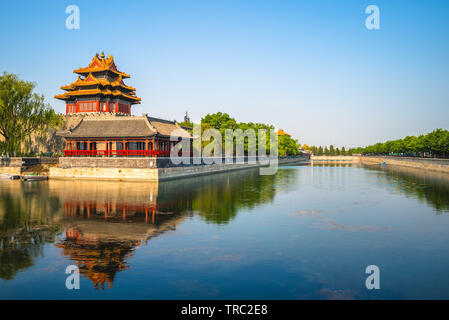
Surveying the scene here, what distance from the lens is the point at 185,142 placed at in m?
51.4

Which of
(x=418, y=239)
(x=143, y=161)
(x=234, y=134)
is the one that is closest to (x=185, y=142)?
(x=143, y=161)

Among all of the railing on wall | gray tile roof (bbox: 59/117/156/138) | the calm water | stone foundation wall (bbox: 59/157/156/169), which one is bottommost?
the calm water

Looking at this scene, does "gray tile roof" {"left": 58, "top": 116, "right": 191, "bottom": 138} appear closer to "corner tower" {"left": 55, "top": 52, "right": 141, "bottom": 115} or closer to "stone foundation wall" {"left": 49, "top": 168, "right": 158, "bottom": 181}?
"stone foundation wall" {"left": 49, "top": 168, "right": 158, "bottom": 181}

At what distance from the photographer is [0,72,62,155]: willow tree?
1649 inches

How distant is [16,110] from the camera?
43.0 meters

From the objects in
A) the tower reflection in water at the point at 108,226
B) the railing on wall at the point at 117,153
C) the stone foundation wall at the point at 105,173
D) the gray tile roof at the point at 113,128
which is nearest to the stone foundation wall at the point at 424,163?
the railing on wall at the point at 117,153

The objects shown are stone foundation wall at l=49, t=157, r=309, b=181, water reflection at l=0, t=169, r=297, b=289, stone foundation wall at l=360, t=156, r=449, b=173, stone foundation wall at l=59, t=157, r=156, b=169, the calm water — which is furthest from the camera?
stone foundation wall at l=360, t=156, r=449, b=173

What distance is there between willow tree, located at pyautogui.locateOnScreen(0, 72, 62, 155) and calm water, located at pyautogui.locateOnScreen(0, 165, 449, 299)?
2455cm

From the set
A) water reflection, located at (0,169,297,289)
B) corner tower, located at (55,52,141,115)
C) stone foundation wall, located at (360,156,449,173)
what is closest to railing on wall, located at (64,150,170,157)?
water reflection, located at (0,169,297,289)

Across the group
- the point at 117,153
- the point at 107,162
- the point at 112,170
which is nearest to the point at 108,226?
the point at 112,170

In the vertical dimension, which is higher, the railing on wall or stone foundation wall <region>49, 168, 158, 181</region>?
the railing on wall
